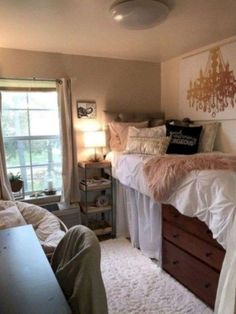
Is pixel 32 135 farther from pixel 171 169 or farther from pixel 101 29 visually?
pixel 171 169

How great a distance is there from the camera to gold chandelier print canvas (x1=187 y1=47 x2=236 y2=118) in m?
2.85

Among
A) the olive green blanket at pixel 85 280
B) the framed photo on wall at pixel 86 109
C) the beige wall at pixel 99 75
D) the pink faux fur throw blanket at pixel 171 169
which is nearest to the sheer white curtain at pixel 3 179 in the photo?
the beige wall at pixel 99 75

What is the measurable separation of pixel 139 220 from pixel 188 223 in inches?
34.7

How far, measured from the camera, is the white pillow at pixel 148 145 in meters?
2.92

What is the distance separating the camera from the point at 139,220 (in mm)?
2902

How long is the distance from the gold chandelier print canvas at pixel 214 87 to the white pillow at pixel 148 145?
648 millimetres

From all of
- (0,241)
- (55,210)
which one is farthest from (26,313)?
(55,210)

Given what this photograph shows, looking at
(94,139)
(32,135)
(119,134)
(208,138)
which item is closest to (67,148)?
(94,139)

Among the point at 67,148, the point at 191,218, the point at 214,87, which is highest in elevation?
the point at 214,87

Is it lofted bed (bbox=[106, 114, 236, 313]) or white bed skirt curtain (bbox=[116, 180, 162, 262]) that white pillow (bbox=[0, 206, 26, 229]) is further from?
white bed skirt curtain (bbox=[116, 180, 162, 262])

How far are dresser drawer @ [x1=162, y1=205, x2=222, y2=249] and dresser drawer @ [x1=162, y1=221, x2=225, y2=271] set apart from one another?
35 millimetres

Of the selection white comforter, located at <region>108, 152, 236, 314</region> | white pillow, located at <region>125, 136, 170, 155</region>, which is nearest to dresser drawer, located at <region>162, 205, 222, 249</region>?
white comforter, located at <region>108, 152, 236, 314</region>

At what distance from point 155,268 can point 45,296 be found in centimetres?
191

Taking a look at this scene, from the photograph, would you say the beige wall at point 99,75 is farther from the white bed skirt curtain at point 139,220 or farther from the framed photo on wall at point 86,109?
the white bed skirt curtain at point 139,220
